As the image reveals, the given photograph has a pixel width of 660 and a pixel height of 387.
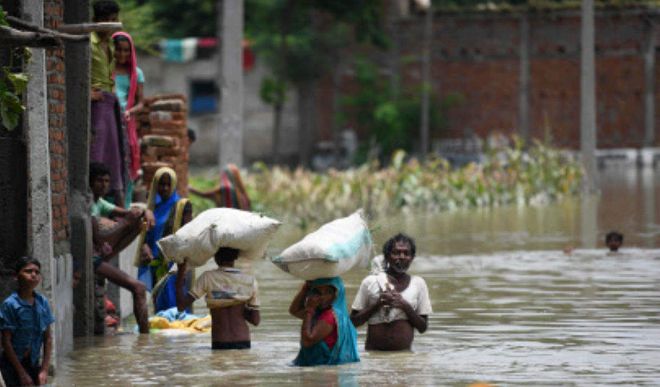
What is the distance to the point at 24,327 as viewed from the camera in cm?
1091

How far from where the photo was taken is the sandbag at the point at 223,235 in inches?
500

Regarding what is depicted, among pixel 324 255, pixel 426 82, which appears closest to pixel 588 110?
pixel 426 82

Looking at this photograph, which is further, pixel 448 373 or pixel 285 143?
pixel 285 143

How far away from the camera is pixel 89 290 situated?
13.9 metres

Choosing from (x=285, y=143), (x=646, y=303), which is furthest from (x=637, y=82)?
(x=646, y=303)

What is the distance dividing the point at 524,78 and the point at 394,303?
40.3 meters

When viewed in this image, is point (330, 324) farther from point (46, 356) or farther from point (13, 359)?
point (13, 359)

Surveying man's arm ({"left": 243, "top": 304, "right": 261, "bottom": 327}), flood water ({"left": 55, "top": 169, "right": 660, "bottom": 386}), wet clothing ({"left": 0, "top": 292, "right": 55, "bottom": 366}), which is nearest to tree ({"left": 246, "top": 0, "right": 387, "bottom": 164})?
flood water ({"left": 55, "top": 169, "right": 660, "bottom": 386})

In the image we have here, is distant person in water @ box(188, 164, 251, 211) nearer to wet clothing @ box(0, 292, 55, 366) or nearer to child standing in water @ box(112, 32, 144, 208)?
child standing in water @ box(112, 32, 144, 208)

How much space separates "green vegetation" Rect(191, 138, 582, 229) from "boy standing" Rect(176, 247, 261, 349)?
11936mm

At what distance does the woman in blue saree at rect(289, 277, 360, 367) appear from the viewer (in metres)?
11.9

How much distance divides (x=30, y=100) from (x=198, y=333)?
3.33m

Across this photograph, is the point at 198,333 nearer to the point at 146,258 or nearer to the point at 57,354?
the point at 146,258

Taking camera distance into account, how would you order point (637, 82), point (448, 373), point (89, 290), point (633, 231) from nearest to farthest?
point (448, 373), point (89, 290), point (633, 231), point (637, 82)
